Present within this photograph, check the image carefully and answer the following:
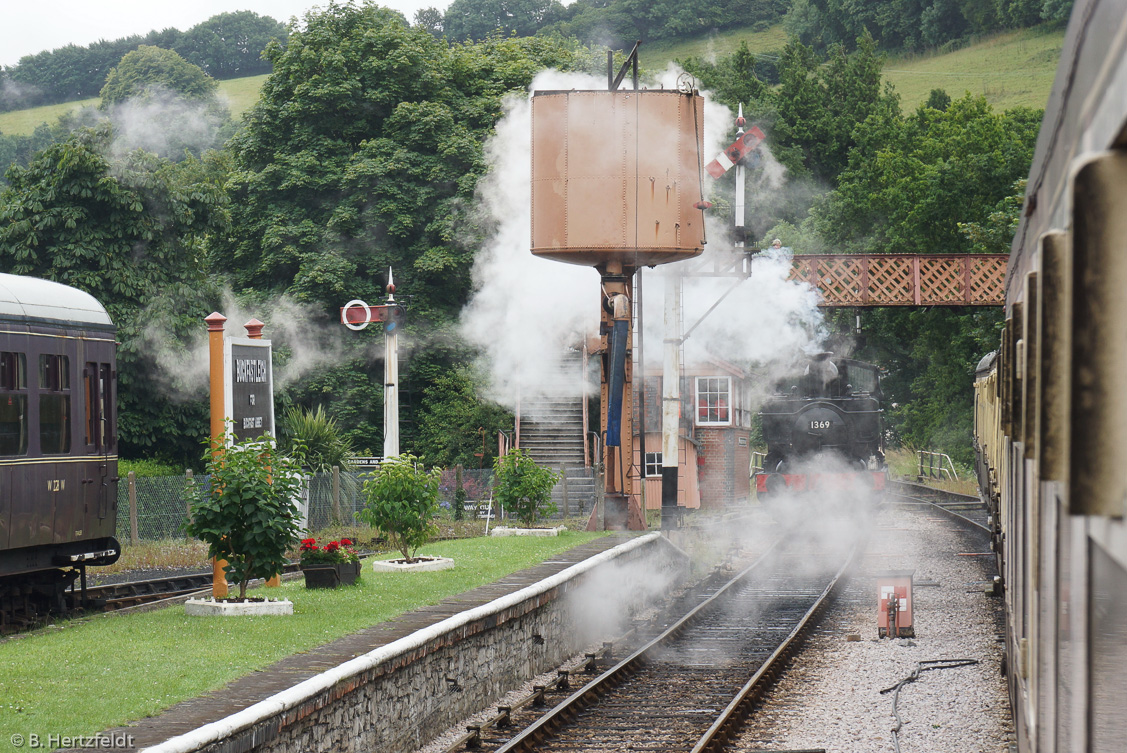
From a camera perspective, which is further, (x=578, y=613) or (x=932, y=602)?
(x=932, y=602)

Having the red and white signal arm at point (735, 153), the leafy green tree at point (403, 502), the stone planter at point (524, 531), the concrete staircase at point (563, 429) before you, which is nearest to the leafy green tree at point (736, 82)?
the concrete staircase at point (563, 429)

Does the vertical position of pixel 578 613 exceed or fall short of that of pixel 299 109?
it falls short

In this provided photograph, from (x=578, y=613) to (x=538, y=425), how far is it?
60.9 feet

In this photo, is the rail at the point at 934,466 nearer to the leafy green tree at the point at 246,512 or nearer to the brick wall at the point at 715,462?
the brick wall at the point at 715,462

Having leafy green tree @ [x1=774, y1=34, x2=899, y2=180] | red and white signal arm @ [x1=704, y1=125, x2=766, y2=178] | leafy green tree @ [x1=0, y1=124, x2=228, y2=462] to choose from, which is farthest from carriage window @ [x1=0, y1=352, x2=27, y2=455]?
leafy green tree @ [x1=774, y1=34, x2=899, y2=180]

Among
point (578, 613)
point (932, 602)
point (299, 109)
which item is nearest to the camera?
point (578, 613)

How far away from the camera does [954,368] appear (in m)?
49.0

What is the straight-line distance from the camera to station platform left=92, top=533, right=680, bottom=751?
22.6 ft

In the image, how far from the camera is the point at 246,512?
1125cm

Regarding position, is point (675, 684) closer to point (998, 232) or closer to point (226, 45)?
point (998, 232)

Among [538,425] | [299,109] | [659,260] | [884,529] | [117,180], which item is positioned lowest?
[884,529]

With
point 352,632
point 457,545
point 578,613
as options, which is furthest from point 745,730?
point 457,545

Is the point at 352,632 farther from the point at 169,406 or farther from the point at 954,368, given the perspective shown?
the point at 954,368

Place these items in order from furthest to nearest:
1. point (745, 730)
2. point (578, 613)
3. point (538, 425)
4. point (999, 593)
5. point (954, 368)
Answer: point (954, 368) < point (538, 425) < point (999, 593) < point (578, 613) < point (745, 730)
